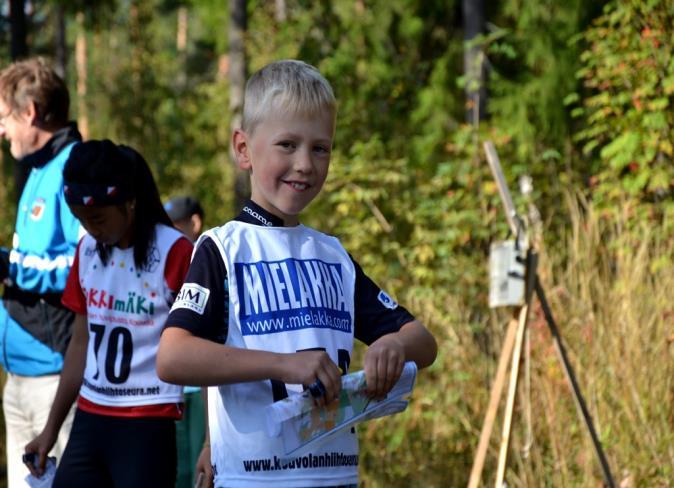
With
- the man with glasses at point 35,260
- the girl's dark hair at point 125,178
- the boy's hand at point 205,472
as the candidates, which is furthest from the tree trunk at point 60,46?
the boy's hand at point 205,472

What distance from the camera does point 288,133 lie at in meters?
2.39

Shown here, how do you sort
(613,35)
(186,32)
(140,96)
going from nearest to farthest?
(613,35), (140,96), (186,32)

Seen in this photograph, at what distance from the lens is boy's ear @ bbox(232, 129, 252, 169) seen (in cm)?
249

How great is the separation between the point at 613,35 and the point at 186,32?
39849mm

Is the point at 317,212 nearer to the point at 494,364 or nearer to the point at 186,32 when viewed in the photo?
the point at 494,364

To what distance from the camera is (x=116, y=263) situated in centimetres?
354

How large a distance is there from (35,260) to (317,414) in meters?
2.28

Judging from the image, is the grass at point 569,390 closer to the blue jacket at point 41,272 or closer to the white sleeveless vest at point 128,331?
the blue jacket at point 41,272

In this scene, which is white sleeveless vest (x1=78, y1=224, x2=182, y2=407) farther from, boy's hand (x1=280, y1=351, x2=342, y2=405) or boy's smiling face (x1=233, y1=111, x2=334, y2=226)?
boy's hand (x1=280, y1=351, x2=342, y2=405)

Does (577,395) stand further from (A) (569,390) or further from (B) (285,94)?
(B) (285,94)

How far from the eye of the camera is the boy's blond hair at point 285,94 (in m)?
2.40

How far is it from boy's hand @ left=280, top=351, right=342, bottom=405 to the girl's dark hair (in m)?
1.45

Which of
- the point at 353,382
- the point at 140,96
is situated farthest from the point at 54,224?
the point at 140,96

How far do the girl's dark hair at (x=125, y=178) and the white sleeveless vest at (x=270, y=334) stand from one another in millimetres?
1114
